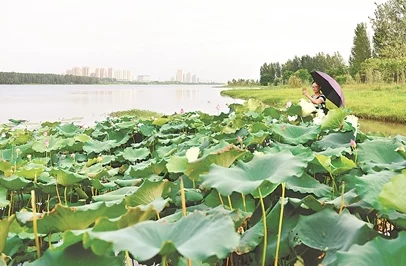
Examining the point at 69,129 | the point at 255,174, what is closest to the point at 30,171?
the point at 255,174

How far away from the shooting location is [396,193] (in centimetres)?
83

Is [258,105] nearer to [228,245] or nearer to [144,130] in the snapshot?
[144,130]

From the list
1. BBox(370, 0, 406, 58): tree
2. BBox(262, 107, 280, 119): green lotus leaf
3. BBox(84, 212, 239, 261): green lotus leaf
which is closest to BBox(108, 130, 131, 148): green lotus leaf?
BBox(262, 107, 280, 119): green lotus leaf

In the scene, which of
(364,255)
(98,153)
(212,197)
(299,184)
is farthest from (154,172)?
(98,153)

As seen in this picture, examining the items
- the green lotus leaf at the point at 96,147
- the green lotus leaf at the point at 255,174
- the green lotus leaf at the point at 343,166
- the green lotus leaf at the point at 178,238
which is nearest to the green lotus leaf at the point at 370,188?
the green lotus leaf at the point at 255,174

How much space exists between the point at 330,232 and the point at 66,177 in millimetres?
953

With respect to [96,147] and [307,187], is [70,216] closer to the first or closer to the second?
[307,187]

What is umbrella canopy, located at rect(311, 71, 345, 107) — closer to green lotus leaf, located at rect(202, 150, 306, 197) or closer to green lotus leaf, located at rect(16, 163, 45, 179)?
green lotus leaf, located at rect(16, 163, 45, 179)

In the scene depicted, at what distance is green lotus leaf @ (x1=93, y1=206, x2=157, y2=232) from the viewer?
75cm

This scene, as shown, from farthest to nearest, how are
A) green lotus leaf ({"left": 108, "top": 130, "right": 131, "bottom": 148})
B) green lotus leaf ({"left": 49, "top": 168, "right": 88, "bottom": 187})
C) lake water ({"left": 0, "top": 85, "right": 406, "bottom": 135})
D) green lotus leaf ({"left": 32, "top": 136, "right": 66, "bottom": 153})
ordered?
lake water ({"left": 0, "top": 85, "right": 406, "bottom": 135})
green lotus leaf ({"left": 108, "top": 130, "right": 131, "bottom": 148})
green lotus leaf ({"left": 32, "top": 136, "right": 66, "bottom": 153})
green lotus leaf ({"left": 49, "top": 168, "right": 88, "bottom": 187})

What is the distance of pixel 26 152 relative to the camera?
8.68ft

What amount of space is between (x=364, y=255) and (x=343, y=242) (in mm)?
129

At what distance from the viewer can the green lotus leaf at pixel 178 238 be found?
631 mm

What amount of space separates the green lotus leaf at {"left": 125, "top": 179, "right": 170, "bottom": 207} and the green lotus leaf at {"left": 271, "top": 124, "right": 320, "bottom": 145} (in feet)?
2.42
